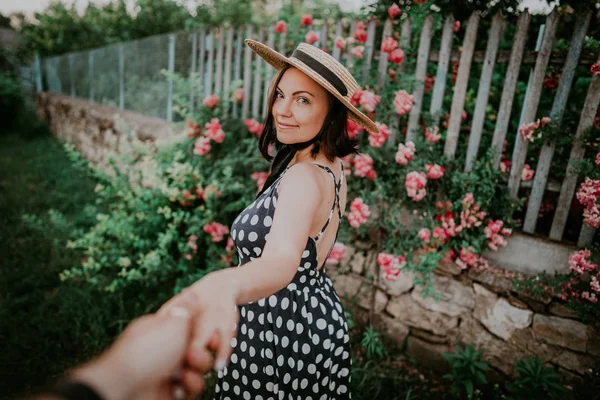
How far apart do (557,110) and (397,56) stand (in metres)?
1.05

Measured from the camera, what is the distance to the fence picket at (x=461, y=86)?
2.40 meters

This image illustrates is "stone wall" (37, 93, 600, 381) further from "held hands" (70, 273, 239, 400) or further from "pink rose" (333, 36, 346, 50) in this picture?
"held hands" (70, 273, 239, 400)

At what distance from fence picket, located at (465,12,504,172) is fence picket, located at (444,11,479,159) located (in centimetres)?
9

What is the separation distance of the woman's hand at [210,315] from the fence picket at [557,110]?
7.65 ft

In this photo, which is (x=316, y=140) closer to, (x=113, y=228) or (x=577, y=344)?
(x=577, y=344)

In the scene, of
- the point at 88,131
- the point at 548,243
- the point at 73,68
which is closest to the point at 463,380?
the point at 548,243

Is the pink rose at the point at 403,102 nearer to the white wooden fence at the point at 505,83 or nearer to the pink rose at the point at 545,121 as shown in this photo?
the white wooden fence at the point at 505,83

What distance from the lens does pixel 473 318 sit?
2553 mm

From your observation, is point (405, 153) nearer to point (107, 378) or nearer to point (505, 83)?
point (505, 83)

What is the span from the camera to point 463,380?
2312 millimetres

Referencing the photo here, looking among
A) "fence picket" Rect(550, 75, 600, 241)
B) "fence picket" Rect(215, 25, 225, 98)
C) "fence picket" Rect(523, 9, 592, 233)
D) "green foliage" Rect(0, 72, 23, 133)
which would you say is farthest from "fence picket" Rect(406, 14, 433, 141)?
"green foliage" Rect(0, 72, 23, 133)

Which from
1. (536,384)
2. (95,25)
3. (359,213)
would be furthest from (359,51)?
(95,25)

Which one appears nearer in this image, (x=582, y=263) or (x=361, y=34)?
(x=582, y=263)

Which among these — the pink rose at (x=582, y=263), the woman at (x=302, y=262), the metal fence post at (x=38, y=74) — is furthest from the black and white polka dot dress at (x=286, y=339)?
the metal fence post at (x=38, y=74)
